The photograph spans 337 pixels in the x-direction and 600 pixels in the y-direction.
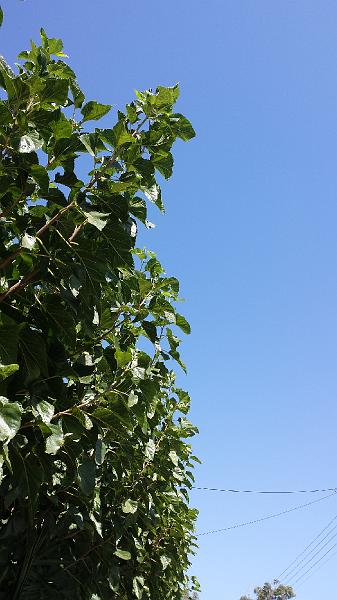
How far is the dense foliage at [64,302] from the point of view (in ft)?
5.83

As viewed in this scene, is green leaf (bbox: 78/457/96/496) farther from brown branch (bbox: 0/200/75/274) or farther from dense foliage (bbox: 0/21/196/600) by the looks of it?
brown branch (bbox: 0/200/75/274)

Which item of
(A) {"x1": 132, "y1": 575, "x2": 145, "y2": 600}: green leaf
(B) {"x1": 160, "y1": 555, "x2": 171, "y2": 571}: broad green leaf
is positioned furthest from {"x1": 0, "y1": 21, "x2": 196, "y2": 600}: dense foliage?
(B) {"x1": 160, "y1": 555, "x2": 171, "y2": 571}: broad green leaf

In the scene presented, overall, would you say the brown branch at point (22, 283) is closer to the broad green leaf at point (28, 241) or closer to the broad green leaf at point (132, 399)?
the broad green leaf at point (28, 241)

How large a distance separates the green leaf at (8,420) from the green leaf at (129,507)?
191 centimetres

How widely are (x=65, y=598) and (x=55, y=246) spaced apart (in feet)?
6.50

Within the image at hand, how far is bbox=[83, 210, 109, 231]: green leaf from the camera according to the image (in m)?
1.80

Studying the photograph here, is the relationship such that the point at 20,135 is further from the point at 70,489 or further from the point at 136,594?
the point at 136,594

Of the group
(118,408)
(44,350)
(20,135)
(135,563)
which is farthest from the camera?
(135,563)

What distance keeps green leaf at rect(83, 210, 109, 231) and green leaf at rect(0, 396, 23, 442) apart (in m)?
0.68

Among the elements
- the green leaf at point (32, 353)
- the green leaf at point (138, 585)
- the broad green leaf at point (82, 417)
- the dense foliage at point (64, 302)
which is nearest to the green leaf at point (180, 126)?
the dense foliage at point (64, 302)

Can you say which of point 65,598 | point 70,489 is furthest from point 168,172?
point 65,598

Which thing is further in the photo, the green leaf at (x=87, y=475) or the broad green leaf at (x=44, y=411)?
the green leaf at (x=87, y=475)

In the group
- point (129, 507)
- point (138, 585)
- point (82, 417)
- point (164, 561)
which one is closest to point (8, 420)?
point (82, 417)

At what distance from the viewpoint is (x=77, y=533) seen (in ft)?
9.87
